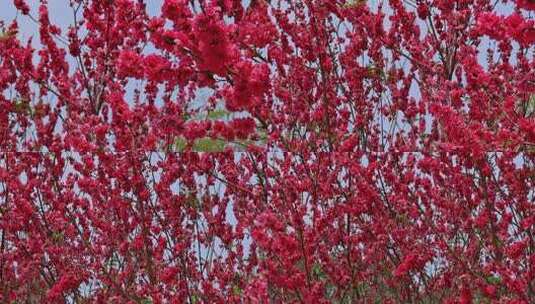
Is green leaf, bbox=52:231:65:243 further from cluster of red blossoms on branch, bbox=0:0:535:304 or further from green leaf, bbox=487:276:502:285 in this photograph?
green leaf, bbox=487:276:502:285

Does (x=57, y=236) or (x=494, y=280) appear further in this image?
(x=494, y=280)

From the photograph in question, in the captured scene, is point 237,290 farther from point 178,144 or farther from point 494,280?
point 494,280

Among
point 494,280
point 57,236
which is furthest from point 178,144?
point 494,280

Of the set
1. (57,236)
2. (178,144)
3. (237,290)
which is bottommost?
(237,290)

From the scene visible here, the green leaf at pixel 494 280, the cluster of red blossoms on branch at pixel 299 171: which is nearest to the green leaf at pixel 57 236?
the cluster of red blossoms on branch at pixel 299 171

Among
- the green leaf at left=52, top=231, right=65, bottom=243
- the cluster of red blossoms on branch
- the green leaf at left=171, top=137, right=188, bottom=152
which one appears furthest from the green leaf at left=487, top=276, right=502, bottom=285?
the green leaf at left=52, top=231, right=65, bottom=243

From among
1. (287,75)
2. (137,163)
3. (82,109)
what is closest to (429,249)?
(287,75)

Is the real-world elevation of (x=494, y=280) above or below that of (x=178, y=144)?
below

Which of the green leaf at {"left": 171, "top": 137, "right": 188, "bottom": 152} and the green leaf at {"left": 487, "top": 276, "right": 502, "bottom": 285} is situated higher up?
the green leaf at {"left": 171, "top": 137, "right": 188, "bottom": 152}

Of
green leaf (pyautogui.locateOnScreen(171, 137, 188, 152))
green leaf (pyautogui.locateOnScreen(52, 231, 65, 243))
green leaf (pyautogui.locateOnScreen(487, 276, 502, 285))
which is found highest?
green leaf (pyautogui.locateOnScreen(171, 137, 188, 152))

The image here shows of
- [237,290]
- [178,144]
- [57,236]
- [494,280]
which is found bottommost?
[494,280]

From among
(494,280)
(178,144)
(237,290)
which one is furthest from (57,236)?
(494,280)

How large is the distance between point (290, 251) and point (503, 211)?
3.11m

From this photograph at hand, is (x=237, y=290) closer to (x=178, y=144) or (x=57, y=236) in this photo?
(x=57, y=236)
